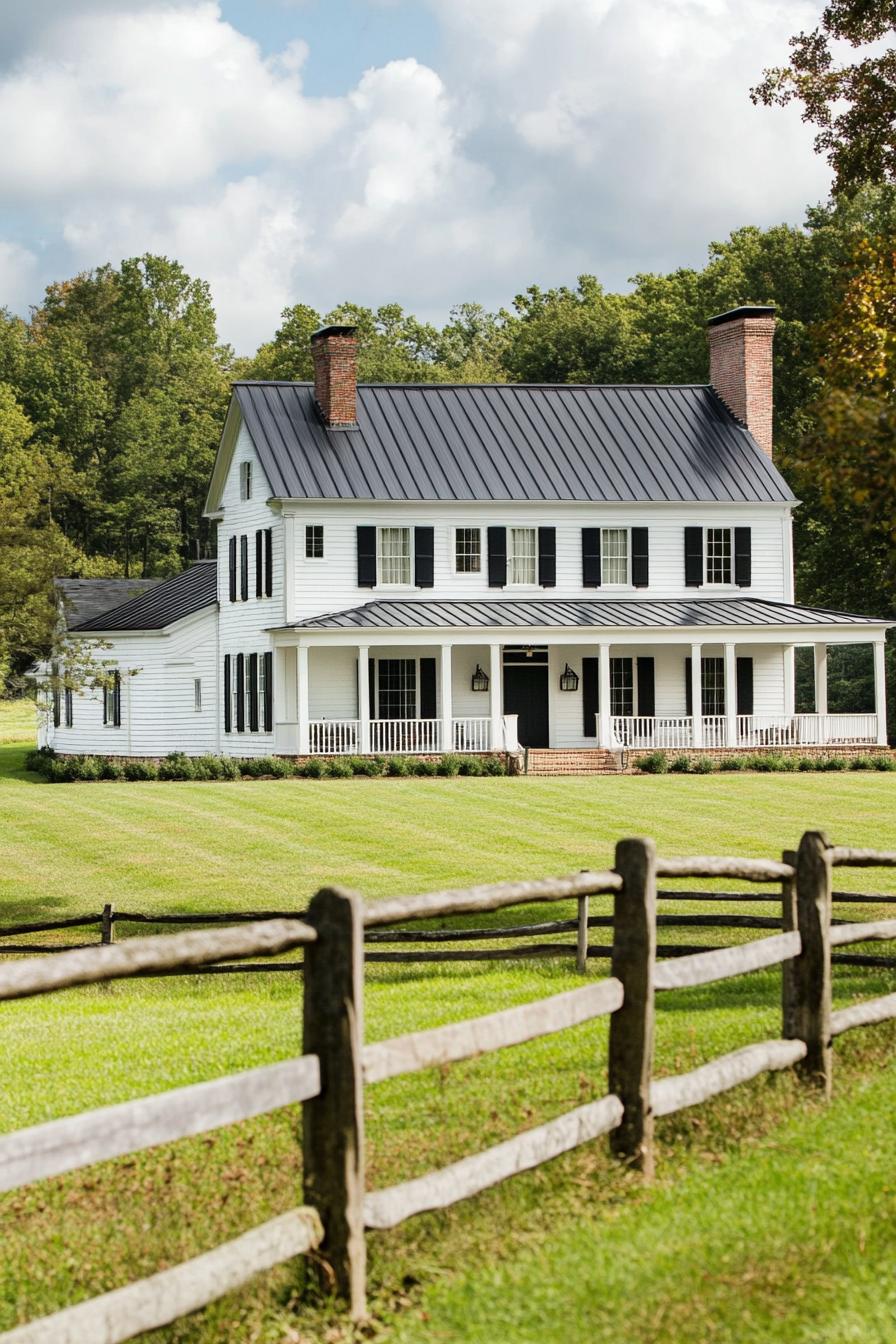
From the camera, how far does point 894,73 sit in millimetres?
15195

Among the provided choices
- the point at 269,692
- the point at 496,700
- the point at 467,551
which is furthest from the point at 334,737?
the point at 467,551

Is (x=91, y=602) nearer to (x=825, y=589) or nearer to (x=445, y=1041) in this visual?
(x=825, y=589)

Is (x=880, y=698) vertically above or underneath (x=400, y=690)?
underneath

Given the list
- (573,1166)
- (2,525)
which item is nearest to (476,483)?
(2,525)

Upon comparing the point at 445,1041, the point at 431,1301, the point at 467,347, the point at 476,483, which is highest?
the point at 467,347

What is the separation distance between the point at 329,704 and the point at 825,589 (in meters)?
18.9

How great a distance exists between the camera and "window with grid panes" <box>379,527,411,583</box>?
39.2 meters

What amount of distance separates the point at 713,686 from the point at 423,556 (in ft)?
25.3

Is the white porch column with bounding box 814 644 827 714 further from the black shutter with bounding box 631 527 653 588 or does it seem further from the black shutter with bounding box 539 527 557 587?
the black shutter with bounding box 539 527 557 587

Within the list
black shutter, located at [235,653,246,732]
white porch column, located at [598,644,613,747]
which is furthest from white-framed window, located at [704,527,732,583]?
black shutter, located at [235,653,246,732]

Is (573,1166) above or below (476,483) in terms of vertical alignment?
below

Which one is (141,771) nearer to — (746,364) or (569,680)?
(569,680)

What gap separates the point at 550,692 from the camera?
39750 millimetres

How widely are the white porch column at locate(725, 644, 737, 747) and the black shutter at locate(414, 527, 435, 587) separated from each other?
7.09m
